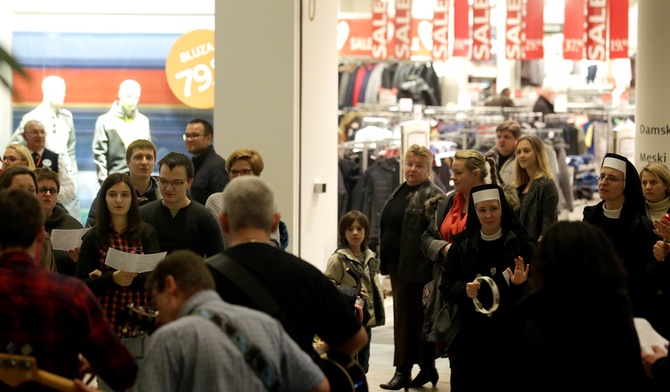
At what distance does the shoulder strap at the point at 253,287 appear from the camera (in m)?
3.30

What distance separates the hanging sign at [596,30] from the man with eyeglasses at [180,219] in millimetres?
9693

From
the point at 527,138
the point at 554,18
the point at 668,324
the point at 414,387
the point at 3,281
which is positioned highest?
the point at 554,18

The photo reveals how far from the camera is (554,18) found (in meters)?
20.4

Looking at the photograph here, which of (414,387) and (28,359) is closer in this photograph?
(28,359)

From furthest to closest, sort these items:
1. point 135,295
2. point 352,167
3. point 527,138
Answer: point 352,167 < point 527,138 < point 135,295

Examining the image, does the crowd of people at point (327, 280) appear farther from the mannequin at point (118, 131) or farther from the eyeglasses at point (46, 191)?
the mannequin at point (118, 131)

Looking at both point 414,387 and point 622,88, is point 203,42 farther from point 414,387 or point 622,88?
point 622,88

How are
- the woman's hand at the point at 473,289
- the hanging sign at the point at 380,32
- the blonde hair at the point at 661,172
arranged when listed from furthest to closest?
the hanging sign at the point at 380,32
the blonde hair at the point at 661,172
the woman's hand at the point at 473,289

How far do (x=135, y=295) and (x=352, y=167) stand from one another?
22.3 ft

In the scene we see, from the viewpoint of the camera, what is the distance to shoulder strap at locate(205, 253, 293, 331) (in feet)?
10.8

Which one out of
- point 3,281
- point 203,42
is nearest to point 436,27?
point 203,42

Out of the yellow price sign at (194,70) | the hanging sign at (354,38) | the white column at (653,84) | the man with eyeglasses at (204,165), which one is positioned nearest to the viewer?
the man with eyeglasses at (204,165)

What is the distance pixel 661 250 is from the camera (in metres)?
5.52

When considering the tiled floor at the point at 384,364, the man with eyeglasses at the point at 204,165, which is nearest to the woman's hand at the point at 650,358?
the tiled floor at the point at 384,364
